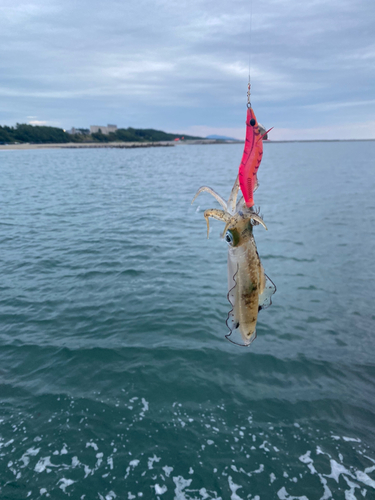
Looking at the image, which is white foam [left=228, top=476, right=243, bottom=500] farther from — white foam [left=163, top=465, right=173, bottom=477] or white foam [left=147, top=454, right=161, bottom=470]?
white foam [left=147, top=454, right=161, bottom=470]

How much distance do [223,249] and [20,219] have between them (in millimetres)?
17628

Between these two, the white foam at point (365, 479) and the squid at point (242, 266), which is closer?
the squid at point (242, 266)

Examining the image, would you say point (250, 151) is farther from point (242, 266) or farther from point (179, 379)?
point (179, 379)

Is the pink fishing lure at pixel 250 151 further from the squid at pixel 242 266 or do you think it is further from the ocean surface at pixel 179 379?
the ocean surface at pixel 179 379

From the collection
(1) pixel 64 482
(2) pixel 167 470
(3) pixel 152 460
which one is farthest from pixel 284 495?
(1) pixel 64 482

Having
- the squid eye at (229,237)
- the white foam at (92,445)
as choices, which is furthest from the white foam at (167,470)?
the squid eye at (229,237)

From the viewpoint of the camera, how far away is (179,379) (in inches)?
352

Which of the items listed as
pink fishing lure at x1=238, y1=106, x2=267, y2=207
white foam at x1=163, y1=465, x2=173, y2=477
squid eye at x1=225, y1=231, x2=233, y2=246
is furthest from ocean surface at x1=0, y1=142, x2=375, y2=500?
pink fishing lure at x1=238, y1=106, x2=267, y2=207

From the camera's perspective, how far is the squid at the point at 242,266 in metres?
2.98

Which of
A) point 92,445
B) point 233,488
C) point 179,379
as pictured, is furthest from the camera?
point 179,379

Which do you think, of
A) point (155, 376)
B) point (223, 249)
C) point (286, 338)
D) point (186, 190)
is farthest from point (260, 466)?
point (186, 190)

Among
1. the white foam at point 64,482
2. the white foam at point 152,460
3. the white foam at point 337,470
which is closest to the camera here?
the white foam at point 64,482

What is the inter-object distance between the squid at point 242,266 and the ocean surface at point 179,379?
1.16 m

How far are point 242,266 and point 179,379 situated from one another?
6.75 m
